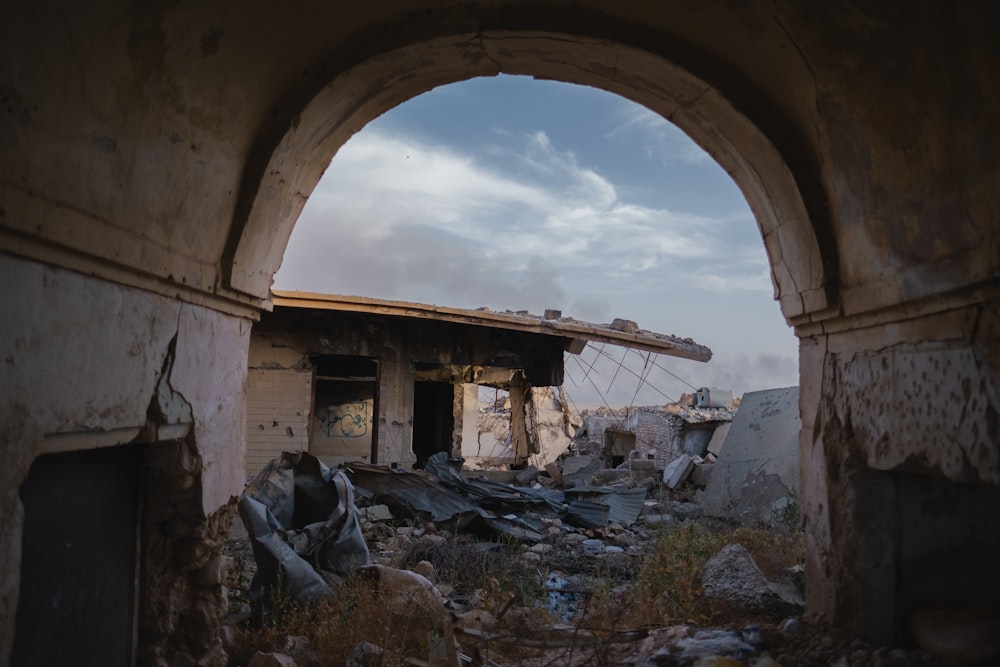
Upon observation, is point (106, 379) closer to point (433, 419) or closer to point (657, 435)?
point (433, 419)

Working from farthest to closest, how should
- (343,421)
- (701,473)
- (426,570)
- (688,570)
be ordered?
(343,421) < (701,473) < (426,570) < (688,570)

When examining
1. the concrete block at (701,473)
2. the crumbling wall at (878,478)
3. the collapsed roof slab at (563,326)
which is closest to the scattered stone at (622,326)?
the collapsed roof slab at (563,326)

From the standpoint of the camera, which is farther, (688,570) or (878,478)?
(688,570)

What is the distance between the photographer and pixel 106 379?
95.9 inches

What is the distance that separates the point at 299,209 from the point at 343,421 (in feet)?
27.6

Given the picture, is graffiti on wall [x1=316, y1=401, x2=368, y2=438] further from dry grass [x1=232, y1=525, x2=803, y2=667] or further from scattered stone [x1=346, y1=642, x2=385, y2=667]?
scattered stone [x1=346, y1=642, x2=385, y2=667]

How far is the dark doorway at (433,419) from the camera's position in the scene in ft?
52.7

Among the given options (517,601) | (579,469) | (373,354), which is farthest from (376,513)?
(579,469)

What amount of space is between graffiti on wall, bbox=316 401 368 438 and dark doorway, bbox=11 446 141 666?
8682 millimetres

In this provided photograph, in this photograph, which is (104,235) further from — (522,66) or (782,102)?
(782,102)

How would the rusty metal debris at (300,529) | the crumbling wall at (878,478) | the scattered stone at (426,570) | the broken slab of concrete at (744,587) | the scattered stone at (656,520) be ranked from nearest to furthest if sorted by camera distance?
the crumbling wall at (878,478) < the broken slab of concrete at (744,587) < the rusty metal debris at (300,529) < the scattered stone at (426,570) < the scattered stone at (656,520)

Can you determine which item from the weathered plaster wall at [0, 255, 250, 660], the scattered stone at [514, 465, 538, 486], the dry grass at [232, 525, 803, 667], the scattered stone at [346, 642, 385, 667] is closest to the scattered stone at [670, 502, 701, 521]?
the dry grass at [232, 525, 803, 667]

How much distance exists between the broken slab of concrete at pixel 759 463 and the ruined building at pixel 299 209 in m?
4.36

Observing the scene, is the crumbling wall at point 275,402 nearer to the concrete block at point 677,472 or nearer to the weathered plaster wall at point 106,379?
the concrete block at point 677,472
